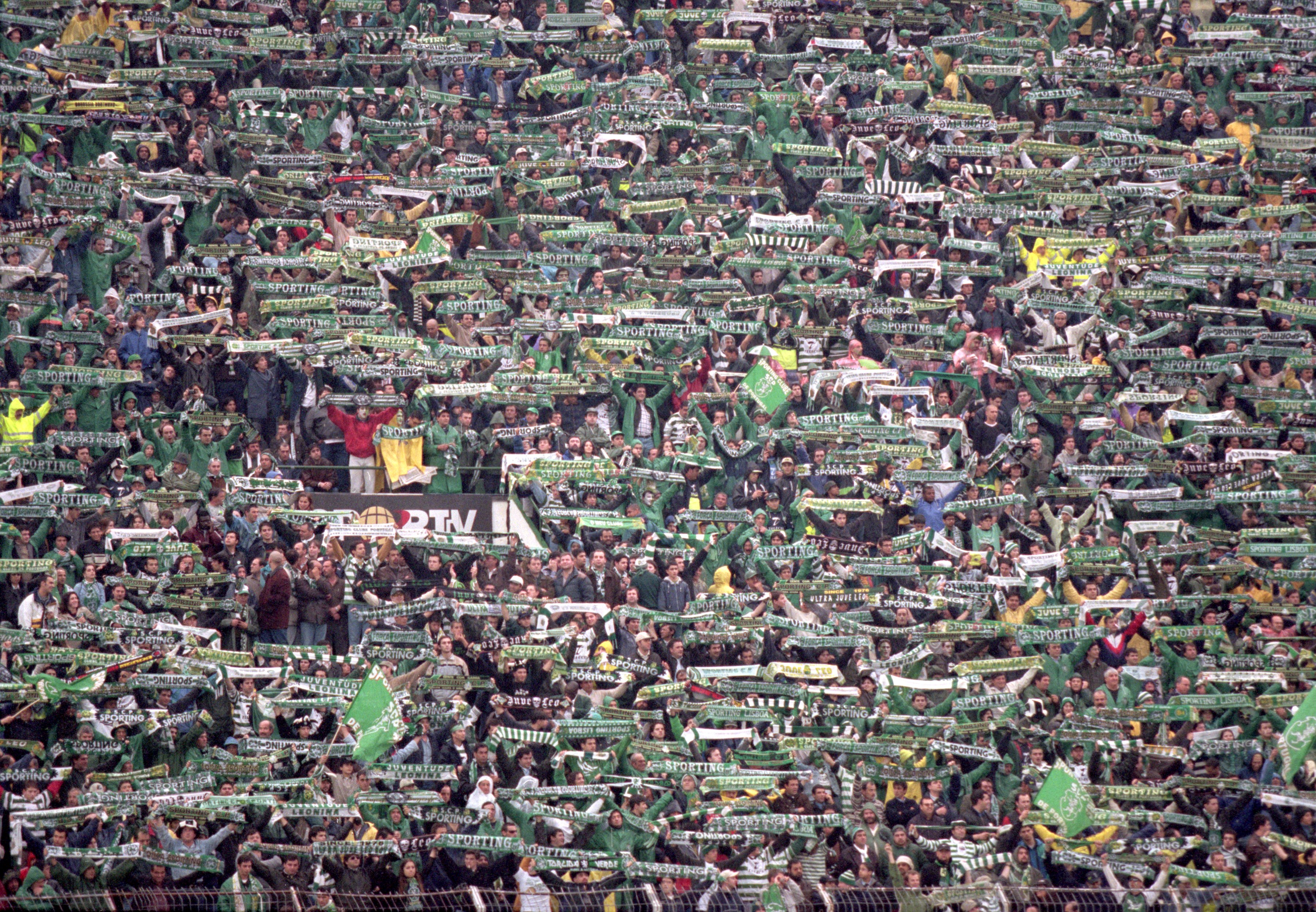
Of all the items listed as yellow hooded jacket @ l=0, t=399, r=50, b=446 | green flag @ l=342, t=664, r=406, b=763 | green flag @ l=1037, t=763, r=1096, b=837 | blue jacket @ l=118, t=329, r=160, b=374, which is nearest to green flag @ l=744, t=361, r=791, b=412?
green flag @ l=1037, t=763, r=1096, b=837

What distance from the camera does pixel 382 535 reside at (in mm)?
24359

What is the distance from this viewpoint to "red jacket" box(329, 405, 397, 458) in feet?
84.3

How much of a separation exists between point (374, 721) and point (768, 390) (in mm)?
7145

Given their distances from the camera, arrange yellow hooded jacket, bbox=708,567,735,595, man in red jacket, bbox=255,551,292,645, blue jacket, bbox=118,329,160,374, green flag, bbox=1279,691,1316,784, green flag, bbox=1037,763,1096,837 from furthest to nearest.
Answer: blue jacket, bbox=118,329,160,374, yellow hooded jacket, bbox=708,567,735,595, man in red jacket, bbox=255,551,292,645, green flag, bbox=1279,691,1316,784, green flag, bbox=1037,763,1096,837

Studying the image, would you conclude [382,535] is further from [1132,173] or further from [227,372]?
[1132,173]

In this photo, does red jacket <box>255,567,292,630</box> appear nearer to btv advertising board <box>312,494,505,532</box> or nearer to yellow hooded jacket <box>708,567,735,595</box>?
btv advertising board <box>312,494,505,532</box>

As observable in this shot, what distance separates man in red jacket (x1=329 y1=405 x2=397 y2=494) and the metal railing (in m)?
6.25

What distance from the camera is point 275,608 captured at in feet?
76.9

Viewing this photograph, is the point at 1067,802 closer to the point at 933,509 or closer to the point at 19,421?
the point at 933,509

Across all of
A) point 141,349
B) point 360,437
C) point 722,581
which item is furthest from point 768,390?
point 141,349

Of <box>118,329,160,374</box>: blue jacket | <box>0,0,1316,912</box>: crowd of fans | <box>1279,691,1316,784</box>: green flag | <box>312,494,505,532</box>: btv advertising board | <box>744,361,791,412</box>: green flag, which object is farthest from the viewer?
<box>744,361,791,412</box>: green flag

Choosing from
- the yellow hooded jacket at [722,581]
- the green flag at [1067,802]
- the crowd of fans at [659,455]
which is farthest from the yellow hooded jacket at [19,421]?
the green flag at [1067,802]

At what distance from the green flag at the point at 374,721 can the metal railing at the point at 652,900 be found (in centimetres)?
165

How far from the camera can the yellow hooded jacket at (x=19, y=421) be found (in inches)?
989
